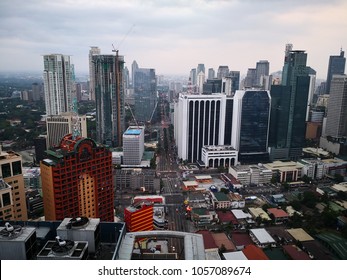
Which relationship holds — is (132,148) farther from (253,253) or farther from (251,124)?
(253,253)

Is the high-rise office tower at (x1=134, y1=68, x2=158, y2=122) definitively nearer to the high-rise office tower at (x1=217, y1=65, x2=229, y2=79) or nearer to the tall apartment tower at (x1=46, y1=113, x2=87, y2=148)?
the high-rise office tower at (x1=217, y1=65, x2=229, y2=79)

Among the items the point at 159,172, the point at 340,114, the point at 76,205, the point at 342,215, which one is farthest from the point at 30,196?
the point at 340,114

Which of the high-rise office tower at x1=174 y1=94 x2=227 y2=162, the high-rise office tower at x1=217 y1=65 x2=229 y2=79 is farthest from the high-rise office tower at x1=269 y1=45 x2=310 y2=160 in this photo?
the high-rise office tower at x1=217 y1=65 x2=229 y2=79

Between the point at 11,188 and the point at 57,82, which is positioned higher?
the point at 57,82

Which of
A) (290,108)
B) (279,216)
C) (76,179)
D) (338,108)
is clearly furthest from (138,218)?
(338,108)

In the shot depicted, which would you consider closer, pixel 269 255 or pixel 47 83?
pixel 269 255

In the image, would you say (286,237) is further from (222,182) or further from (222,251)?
(222,182)

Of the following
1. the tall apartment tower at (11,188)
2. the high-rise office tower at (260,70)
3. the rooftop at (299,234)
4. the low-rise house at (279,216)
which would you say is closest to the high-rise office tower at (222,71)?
the high-rise office tower at (260,70)

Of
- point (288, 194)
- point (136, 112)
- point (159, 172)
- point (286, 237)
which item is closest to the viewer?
point (286, 237)
